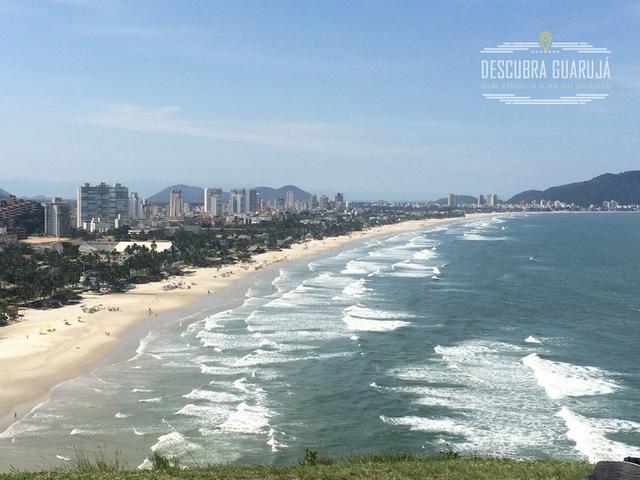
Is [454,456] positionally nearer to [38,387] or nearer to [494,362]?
[494,362]

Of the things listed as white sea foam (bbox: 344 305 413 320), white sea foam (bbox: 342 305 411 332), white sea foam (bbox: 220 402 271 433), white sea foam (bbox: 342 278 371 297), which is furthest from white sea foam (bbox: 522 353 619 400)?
white sea foam (bbox: 342 278 371 297)

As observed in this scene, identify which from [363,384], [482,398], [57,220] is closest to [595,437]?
[482,398]

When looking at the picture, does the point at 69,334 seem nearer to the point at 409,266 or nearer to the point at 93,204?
the point at 409,266

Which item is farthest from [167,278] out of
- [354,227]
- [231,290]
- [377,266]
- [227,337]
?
[354,227]

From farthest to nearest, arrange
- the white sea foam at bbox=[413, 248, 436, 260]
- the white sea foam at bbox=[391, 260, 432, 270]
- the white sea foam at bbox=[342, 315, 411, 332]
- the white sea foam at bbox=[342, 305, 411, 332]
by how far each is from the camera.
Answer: the white sea foam at bbox=[413, 248, 436, 260]
the white sea foam at bbox=[391, 260, 432, 270]
the white sea foam at bbox=[342, 305, 411, 332]
the white sea foam at bbox=[342, 315, 411, 332]

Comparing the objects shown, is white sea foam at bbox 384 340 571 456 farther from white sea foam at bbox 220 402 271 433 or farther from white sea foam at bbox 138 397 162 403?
white sea foam at bbox 138 397 162 403

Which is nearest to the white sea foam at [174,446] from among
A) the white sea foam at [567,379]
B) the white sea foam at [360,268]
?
the white sea foam at [567,379]
